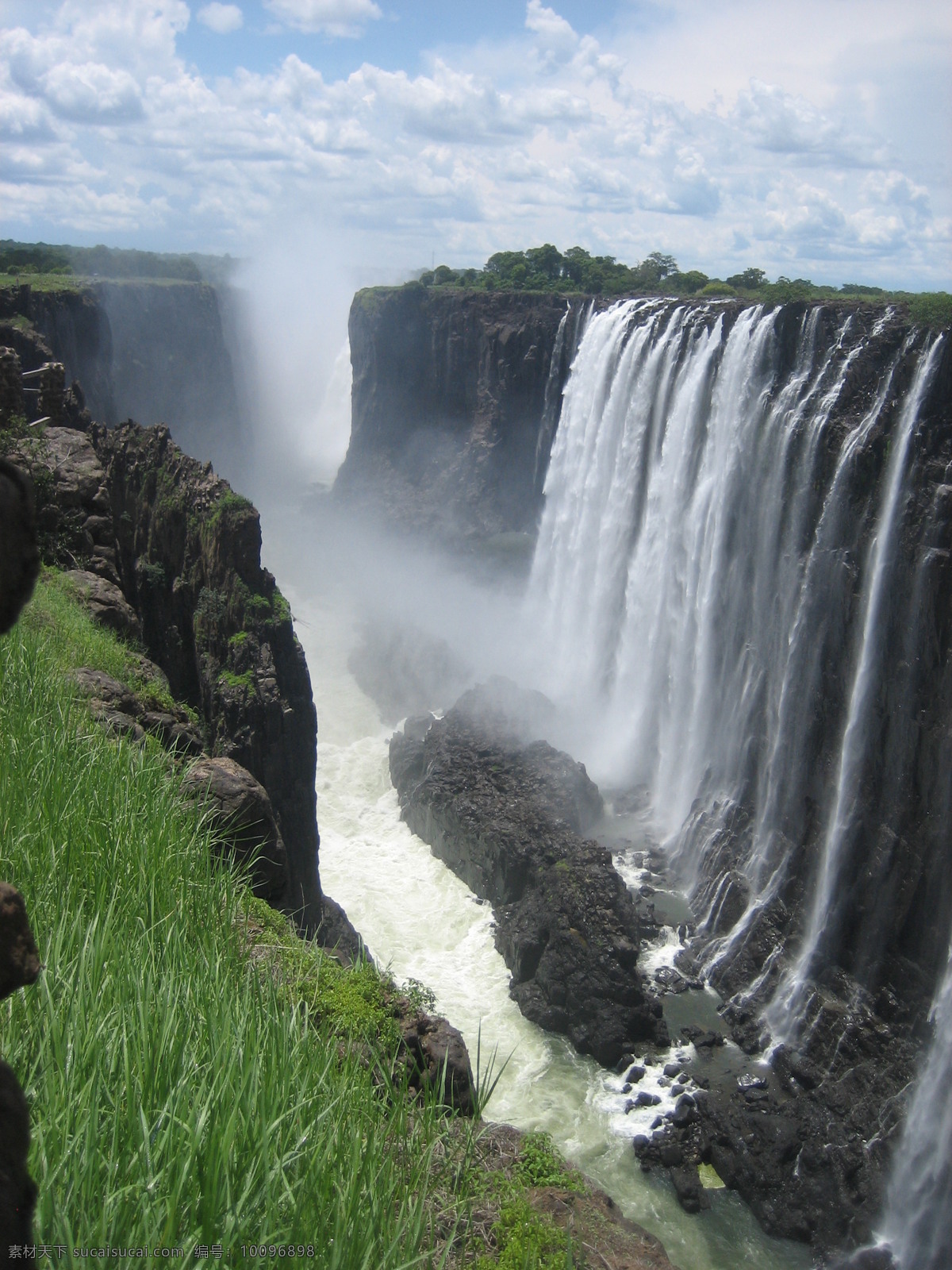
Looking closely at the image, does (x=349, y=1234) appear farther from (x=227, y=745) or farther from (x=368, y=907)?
(x=368, y=907)

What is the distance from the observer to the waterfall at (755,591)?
64.0 ft

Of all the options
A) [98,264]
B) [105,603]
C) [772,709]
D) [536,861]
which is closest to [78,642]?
[105,603]

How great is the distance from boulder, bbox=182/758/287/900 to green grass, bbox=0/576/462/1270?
239 centimetres

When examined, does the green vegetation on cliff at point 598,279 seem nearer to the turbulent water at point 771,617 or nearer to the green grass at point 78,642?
the turbulent water at point 771,617

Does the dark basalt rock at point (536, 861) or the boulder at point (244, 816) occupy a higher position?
the boulder at point (244, 816)

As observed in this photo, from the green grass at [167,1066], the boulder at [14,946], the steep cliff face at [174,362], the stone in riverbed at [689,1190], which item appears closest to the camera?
the boulder at [14,946]

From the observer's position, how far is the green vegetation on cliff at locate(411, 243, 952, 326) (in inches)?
1325

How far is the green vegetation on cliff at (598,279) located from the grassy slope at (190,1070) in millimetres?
24620

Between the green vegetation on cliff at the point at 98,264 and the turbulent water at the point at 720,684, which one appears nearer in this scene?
the turbulent water at the point at 720,684

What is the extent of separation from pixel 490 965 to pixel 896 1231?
8634 millimetres

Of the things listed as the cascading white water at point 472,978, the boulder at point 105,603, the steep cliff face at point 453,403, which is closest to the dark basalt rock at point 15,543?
the cascading white water at point 472,978

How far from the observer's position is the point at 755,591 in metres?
24.5

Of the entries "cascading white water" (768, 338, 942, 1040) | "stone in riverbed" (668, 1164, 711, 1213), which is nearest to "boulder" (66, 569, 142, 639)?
"stone in riverbed" (668, 1164, 711, 1213)

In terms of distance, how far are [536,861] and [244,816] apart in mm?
13378
